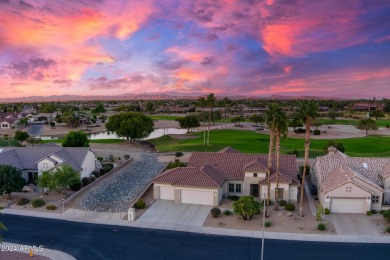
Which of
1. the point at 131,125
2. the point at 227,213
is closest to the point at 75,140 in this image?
the point at 131,125

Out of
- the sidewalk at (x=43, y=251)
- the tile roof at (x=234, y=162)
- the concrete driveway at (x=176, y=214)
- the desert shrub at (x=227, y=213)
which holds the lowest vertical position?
the sidewalk at (x=43, y=251)

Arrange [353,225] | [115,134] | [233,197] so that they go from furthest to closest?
[115,134] → [233,197] → [353,225]

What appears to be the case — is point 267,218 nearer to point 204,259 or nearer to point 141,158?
point 204,259

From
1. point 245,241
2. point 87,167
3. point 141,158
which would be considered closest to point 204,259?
point 245,241

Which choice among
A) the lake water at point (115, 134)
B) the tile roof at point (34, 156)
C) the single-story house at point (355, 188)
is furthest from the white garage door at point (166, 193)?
the lake water at point (115, 134)

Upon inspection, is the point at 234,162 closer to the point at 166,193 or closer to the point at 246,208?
the point at 166,193

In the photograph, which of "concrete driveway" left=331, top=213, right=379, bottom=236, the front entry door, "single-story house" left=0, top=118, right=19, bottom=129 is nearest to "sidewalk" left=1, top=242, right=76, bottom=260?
the front entry door

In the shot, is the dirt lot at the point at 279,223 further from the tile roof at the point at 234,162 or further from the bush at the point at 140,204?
the bush at the point at 140,204
